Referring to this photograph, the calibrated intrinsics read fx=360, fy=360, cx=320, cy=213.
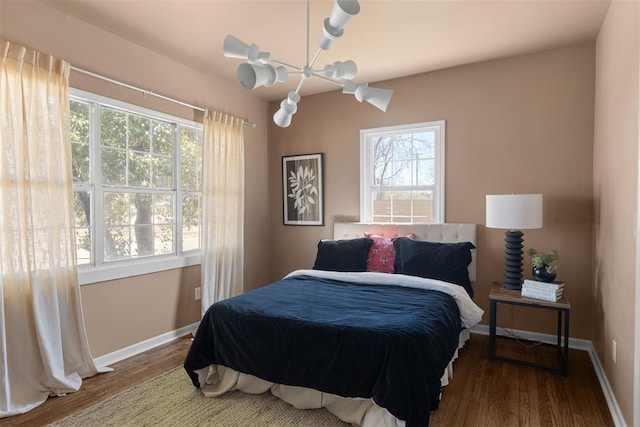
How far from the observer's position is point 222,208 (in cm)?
386

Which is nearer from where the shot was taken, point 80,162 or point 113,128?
point 80,162

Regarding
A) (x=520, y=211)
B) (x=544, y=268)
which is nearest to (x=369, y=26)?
(x=520, y=211)

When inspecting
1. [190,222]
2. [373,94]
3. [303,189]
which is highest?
[373,94]

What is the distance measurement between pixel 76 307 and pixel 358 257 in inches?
93.2

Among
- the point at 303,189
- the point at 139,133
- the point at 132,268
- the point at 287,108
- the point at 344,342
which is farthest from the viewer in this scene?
the point at 303,189

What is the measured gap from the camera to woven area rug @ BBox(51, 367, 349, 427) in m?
2.12

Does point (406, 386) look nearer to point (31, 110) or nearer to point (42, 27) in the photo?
point (31, 110)

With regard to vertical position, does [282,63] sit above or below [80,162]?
above

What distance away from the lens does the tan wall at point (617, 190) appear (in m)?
1.91

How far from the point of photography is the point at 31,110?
2404 mm

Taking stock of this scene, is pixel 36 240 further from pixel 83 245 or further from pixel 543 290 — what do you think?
pixel 543 290

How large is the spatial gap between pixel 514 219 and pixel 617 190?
698 mm

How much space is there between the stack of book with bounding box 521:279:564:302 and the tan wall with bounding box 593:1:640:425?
0.29 metres

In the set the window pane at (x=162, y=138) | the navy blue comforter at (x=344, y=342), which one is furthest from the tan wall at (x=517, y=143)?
the window pane at (x=162, y=138)
